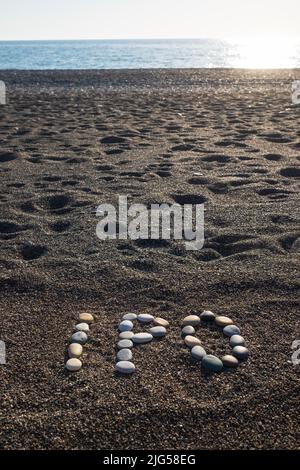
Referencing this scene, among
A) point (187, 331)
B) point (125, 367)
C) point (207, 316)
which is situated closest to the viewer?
point (125, 367)

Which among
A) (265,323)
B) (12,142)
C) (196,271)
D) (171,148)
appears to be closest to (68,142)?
(12,142)

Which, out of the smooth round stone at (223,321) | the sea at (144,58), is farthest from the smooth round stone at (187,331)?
the sea at (144,58)

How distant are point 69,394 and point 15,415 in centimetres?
26

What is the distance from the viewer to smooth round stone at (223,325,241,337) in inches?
107

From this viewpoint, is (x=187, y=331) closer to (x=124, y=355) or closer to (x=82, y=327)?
(x=124, y=355)

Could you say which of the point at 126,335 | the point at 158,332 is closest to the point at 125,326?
the point at 126,335

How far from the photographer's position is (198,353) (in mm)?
2539

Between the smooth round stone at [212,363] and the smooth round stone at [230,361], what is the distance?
26 mm

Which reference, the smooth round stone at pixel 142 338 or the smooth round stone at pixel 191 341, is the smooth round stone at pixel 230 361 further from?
the smooth round stone at pixel 142 338

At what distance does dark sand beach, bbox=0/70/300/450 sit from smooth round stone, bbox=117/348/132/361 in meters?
0.04

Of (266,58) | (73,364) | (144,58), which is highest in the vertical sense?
(266,58)

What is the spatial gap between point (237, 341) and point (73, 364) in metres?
0.89

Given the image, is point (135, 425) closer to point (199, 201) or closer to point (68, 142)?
point (199, 201)

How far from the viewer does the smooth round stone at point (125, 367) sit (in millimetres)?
2424
